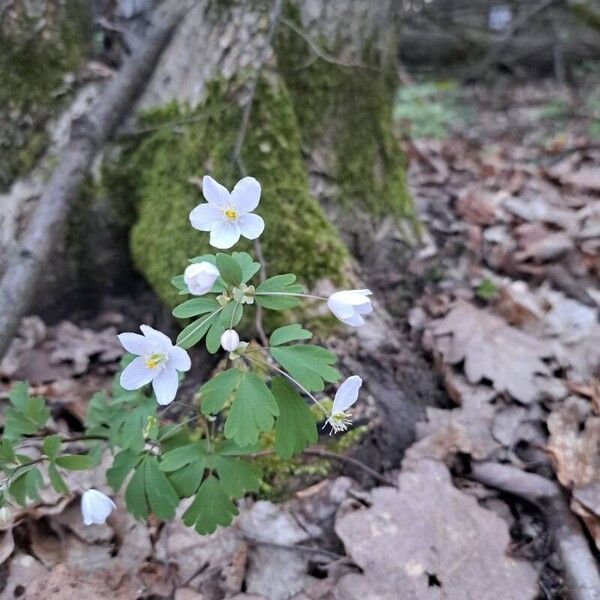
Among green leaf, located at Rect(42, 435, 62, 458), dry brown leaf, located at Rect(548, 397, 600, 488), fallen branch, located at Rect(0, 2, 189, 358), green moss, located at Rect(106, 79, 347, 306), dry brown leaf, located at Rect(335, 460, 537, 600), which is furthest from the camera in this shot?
green moss, located at Rect(106, 79, 347, 306)

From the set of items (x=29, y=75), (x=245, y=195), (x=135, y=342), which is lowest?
(x=135, y=342)

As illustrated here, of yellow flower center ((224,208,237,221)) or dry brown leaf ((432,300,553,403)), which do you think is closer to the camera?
yellow flower center ((224,208,237,221))

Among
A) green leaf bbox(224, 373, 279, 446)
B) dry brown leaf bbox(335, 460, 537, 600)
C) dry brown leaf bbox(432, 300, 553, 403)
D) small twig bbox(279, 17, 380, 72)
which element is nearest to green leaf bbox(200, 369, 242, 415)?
green leaf bbox(224, 373, 279, 446)

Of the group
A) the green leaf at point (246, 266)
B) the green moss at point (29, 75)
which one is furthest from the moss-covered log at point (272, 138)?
the green leaf at point (246, 266)

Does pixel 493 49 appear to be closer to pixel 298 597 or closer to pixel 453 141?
pixel 453 141

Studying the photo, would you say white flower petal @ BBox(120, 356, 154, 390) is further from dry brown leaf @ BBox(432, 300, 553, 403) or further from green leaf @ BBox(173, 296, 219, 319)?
dry brown leaf @ BBox(432, 300, 553, 403)

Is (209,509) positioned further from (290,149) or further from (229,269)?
(290,149)

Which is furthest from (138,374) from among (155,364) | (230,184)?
(230,184)
